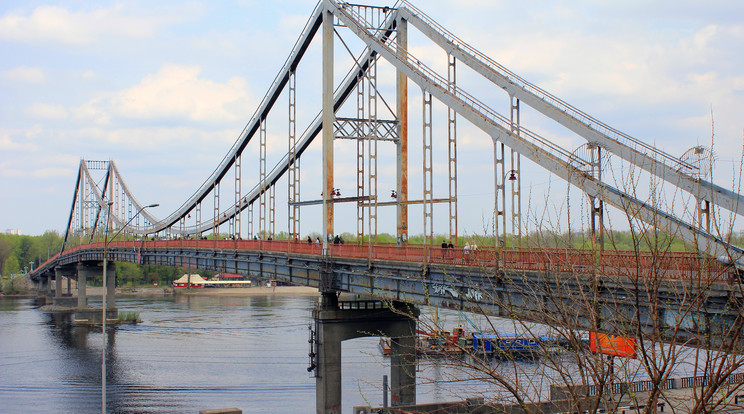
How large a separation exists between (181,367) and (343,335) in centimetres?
2148

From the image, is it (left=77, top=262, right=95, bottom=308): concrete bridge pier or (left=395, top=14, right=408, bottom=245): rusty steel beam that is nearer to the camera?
(left=395, top=14, right=408, bottom=245): rusty steel beam

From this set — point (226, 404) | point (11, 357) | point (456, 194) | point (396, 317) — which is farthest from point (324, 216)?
point (11, 357)

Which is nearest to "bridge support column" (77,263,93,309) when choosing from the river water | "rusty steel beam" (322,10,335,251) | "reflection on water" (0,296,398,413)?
"reflection on water" (0,296,398,413)

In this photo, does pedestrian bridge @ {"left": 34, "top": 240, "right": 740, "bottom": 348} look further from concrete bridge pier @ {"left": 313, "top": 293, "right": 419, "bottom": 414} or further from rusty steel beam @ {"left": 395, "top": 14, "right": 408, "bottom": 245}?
rusty steel beam @ {"left": 395, "top": 14, "right": 408, "bottom": 245}

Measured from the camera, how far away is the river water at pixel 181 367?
39.1 meters

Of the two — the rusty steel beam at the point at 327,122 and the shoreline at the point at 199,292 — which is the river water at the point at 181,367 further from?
the shoreline at the point at 199,292

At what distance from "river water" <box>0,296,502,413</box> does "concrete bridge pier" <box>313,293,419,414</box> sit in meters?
1.54

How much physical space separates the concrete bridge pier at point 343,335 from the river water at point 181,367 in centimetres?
154

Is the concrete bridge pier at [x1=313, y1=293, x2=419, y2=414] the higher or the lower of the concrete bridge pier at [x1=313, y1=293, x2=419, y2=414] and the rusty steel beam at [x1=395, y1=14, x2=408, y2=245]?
the lower

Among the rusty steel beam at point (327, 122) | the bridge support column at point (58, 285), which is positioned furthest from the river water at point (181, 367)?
the bridge support column at point (58, 285)

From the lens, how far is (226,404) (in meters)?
38.1

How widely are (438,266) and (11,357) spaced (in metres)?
44.5

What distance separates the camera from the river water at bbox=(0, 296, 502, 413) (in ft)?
128

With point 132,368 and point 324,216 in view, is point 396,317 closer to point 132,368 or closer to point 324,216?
point 324,216
